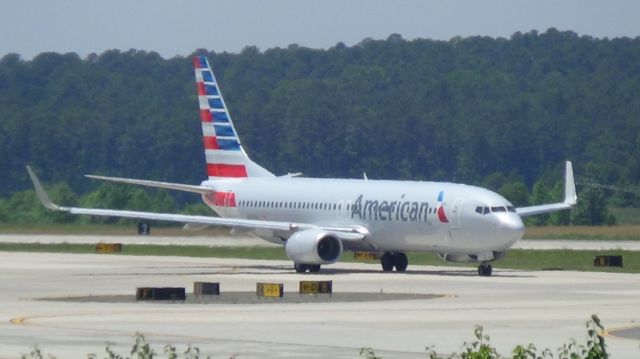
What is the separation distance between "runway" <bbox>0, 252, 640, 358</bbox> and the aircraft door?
1512 millimetres

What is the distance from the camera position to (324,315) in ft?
122

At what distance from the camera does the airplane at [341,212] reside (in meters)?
56.6

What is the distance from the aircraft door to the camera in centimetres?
5644

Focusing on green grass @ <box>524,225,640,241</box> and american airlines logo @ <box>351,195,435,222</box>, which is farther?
green grass @ <box>524,225,640,241</box>

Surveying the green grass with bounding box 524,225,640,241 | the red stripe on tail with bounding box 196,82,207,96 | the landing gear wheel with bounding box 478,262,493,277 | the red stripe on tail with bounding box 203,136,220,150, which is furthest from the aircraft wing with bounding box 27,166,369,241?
the green grass with bounding box 524,225,640,241

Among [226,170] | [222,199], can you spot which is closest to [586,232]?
[226,170]

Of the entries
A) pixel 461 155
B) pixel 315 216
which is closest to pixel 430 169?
pixel 461 155

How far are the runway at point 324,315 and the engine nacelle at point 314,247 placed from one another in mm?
608

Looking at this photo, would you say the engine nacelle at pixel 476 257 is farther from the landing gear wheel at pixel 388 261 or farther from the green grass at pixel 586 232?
the green grass at pixel 586 232

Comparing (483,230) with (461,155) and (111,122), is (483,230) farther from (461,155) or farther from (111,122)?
(111,122)

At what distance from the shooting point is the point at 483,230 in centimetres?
5600

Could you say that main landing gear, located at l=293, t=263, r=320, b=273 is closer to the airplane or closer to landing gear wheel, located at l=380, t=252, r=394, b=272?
the airplane

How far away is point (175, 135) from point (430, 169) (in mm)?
23507

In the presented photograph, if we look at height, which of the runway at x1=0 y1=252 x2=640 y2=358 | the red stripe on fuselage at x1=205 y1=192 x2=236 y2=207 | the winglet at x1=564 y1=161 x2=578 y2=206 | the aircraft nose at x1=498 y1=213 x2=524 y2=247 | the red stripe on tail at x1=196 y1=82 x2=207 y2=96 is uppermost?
the red stripe on tail at x1=196 y1=82 x2=207 y2=96
